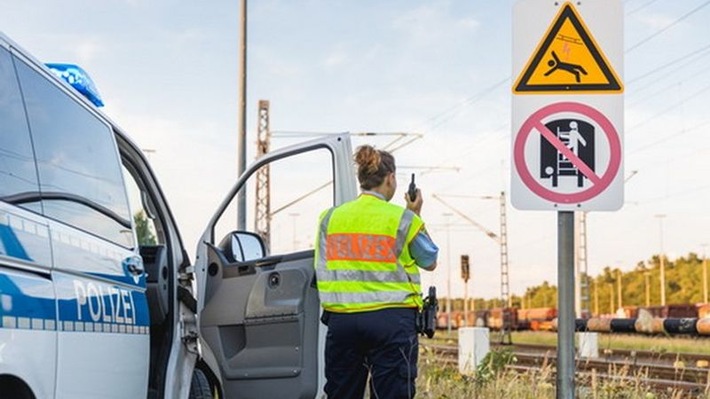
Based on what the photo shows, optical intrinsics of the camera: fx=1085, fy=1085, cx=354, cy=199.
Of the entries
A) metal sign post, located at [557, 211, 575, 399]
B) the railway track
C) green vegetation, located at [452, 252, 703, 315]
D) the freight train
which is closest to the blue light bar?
metal sign post, located at [557, 211, 575, 399]

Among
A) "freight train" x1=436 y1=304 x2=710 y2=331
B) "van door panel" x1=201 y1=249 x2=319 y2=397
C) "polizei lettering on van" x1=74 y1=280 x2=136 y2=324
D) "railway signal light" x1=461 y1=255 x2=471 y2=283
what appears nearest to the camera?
"polizei lettering on van" x1=74 y1=280 x2=136 y2=324

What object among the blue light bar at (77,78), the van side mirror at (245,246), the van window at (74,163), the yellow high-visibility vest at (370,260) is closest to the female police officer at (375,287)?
the yellow high-visibility vest at (370,260)

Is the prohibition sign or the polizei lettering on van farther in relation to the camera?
the prohibition sign

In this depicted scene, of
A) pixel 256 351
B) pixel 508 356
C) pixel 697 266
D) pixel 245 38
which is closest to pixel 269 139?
pixel 245 38

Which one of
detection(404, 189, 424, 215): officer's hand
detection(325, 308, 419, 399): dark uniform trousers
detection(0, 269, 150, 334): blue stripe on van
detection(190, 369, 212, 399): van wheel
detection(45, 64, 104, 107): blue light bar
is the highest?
detection(45, 64, 104, 107): blue light bar

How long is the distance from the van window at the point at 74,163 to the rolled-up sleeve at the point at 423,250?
1.49 meters

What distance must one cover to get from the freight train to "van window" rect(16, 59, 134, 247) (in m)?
39.6

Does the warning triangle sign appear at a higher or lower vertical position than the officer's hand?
higher

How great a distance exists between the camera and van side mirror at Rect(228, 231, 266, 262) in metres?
6.71

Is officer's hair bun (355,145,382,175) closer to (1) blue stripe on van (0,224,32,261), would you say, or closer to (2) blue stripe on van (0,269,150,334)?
(2) blue stripe on van (0,269,150,334)

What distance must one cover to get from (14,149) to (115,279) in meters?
1.23

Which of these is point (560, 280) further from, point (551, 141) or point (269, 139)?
point (269, 139)

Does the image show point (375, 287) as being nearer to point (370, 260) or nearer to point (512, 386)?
point (370, 260)

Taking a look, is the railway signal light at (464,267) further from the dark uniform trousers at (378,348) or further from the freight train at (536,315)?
the dark uniform trousers at (378,348)
